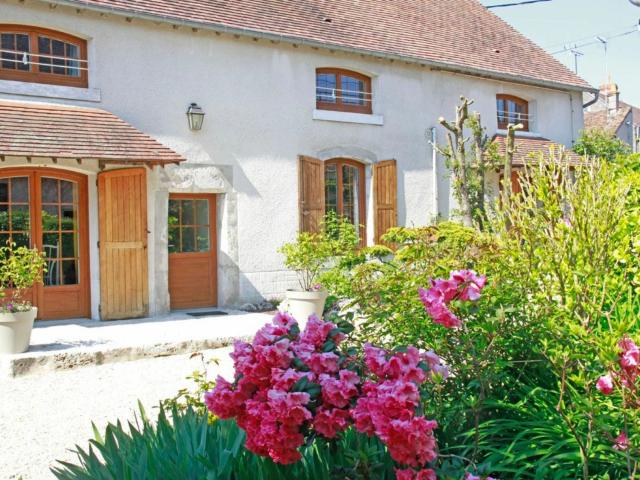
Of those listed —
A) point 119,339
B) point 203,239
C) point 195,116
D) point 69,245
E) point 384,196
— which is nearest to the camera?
point 119,339

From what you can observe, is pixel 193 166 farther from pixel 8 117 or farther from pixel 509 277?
pixel 509 277

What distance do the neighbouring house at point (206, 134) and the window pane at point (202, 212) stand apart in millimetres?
34

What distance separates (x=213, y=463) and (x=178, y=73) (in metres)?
8.61

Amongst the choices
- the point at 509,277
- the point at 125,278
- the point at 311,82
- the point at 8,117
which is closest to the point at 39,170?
the point at 8,117

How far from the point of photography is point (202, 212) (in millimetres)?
11094

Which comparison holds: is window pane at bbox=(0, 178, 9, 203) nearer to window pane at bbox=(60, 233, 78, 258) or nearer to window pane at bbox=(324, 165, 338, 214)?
window pane at bbox=(60, 233, 78, 258)

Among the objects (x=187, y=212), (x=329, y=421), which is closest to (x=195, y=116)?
(x=187, y=212)

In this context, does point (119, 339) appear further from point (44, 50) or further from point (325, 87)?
point (325, 87)

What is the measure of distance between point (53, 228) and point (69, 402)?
4.31 metres

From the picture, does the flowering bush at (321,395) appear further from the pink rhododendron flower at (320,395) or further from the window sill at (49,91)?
the window sill at (49,91)

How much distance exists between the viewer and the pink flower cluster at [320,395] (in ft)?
7.35

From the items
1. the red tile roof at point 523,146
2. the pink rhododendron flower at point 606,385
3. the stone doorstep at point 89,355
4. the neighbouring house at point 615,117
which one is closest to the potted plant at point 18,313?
the stone doorstep at point 89,355

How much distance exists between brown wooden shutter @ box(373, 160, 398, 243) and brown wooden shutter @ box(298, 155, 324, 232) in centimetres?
119

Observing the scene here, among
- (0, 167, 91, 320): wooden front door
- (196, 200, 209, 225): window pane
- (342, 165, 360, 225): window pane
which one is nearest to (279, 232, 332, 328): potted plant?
(196, 200, 209, 225): window pane
